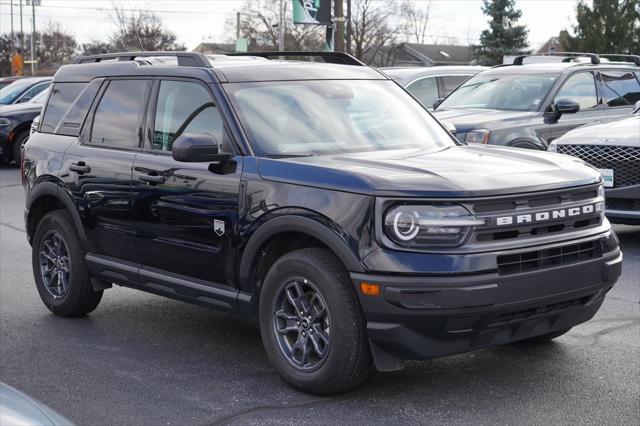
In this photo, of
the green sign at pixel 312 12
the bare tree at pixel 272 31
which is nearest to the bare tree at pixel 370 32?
the bare tree at pixel 272 31

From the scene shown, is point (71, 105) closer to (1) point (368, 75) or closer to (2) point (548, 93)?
(1) point (368, 75)

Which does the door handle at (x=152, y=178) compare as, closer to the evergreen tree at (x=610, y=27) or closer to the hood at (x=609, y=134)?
the hood at (x=609, y=134)

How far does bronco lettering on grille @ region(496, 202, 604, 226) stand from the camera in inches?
188

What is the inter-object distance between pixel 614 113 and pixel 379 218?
8569 millimetres

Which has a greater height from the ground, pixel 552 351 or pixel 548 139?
pixel 548 139

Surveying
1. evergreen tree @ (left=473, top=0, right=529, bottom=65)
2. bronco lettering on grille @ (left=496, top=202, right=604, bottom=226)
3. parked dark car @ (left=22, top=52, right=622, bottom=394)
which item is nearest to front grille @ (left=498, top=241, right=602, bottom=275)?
parked dark car @ (left=22, top=52, right=622, bottom=394)

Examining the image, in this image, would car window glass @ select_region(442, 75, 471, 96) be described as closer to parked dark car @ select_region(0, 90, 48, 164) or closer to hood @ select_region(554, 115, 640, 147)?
hood @ select_region(554, 115, 640, 147)

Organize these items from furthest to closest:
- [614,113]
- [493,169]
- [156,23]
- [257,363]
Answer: [156,23] < [614,113] < [257,363] < [493,169]

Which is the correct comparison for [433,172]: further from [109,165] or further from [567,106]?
[567,106]

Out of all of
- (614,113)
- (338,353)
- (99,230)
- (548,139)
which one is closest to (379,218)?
(338,353)

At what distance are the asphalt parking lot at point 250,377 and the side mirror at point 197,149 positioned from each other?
1229 millimetres

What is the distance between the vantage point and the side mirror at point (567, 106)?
1104cm

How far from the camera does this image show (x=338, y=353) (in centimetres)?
486

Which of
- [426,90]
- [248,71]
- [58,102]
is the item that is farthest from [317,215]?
[426,90]
